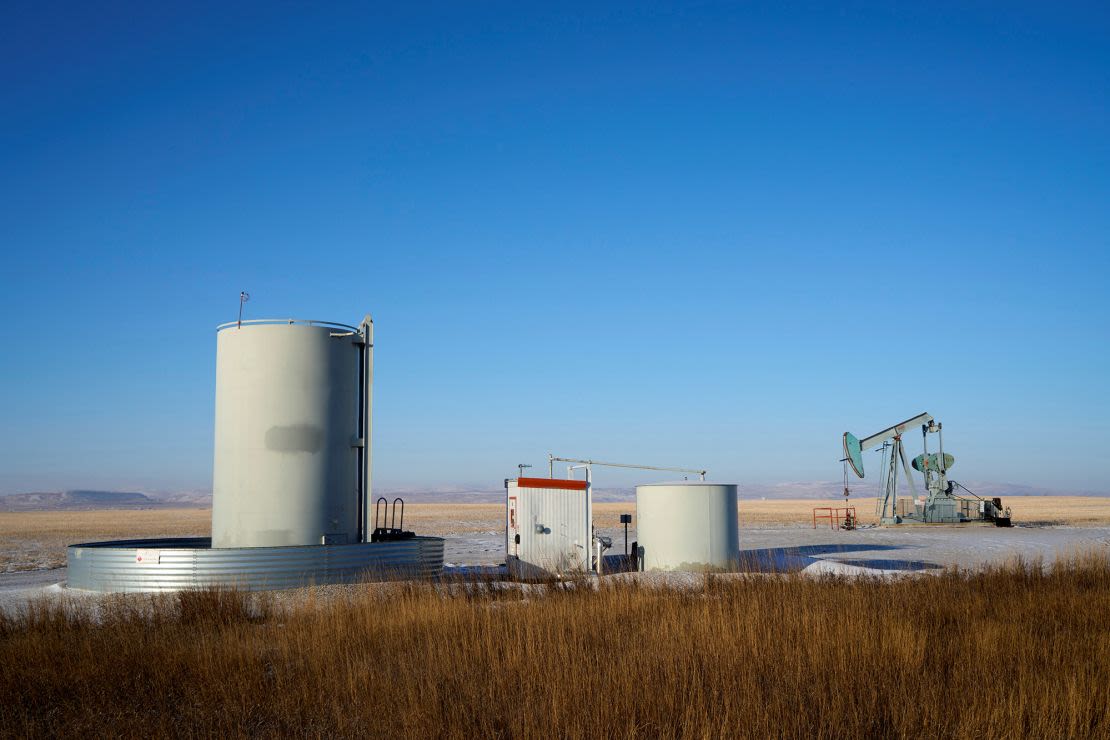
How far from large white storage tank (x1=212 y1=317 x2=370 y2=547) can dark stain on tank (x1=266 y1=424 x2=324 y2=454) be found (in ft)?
0.06

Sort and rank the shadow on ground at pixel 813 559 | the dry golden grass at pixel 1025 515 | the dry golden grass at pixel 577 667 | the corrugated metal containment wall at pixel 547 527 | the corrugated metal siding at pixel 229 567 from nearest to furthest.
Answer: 1. the dry golden grass at pixel 577 667
2. the corrugated metal siding at pixel 229 567
3. the corrugated metal containment wall at pixel 547 527
4. the shadow on ground at pixel 813 559
5. the dry golden grass at pixel 1025 515

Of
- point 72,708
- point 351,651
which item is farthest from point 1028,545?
point 72,708

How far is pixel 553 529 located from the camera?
20.3 metres

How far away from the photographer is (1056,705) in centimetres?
711

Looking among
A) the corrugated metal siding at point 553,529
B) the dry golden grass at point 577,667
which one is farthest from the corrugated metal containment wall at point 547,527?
the dry golden grass at point 577,667

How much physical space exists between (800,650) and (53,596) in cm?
1293

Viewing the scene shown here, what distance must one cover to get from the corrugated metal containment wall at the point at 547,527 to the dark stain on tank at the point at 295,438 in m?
4.53

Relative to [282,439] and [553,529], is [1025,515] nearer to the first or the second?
[553,529]

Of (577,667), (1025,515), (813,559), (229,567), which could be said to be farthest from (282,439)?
(1025,515)

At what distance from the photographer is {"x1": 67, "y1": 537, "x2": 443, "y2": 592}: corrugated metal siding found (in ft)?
52.2

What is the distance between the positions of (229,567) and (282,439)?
2674 millimetres

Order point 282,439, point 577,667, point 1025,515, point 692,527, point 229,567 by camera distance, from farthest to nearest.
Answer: point 1025,515
point 692,527
point 282,439
point 229,567
point 577,667

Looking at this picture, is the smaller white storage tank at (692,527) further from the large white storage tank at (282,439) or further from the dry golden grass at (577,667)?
the dry golden grass at (577,667)

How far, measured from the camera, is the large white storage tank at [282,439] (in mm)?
17422
